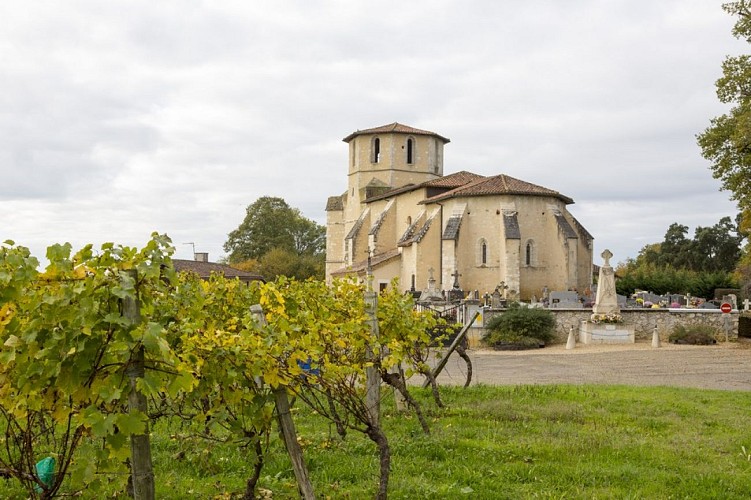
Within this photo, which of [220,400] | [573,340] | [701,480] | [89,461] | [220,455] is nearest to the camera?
[89,461]

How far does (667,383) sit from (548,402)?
509cm

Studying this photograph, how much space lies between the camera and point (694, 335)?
75.6 ft

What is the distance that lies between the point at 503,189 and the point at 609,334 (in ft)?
59.3

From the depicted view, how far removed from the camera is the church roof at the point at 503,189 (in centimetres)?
4047

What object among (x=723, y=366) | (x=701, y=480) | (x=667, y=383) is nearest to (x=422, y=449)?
(x=701, y=480)

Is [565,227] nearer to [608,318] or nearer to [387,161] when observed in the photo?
[608,318]

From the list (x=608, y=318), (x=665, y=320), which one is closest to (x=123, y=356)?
Answer: (x=608, y=318)

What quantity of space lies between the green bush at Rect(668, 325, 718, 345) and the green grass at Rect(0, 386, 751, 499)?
1404 cm

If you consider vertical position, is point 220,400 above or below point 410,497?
above

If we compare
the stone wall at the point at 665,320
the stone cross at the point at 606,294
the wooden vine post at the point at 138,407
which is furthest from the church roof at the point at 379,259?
the wooden vine post at the point at 138,407

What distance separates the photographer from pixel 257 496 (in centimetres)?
549

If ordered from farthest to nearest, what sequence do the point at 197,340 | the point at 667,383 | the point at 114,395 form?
1. the point at 667,383
2. the point at 197,340
3. the point at 114,395

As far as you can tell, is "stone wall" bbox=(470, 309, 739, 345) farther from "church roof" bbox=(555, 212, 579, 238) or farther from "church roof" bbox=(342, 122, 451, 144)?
"church roof" bbox=(342, 122, 451, 144)

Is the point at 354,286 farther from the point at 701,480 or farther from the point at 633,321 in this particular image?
the point at 633,321
